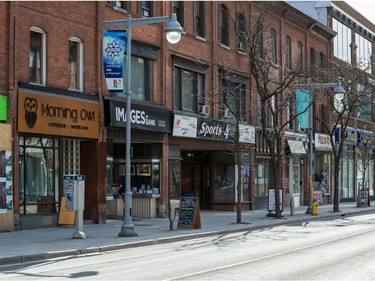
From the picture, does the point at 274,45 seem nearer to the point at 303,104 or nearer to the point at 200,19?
the point at 303,104

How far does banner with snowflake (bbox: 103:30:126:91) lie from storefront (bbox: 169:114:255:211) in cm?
1072

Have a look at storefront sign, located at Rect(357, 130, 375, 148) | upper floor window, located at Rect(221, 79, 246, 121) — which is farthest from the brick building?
storefront sign, located at Rect(357, 130, 375, 148)

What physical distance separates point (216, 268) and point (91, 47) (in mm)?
13100

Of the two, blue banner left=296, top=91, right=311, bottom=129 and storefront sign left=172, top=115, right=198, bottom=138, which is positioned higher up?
blue banner left=296, top=91, right=311, bottom=129

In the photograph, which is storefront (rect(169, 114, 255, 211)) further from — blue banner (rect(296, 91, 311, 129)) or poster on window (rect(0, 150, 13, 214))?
poster on window (rect(0, 150, 13, 214))

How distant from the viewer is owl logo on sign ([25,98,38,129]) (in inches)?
781

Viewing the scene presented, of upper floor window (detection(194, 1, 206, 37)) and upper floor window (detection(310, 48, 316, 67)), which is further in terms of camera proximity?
upper floor window (detection(310, 48, 316, 67))

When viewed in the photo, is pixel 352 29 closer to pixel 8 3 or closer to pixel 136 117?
pixel 136 117

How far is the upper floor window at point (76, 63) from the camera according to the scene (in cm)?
2228

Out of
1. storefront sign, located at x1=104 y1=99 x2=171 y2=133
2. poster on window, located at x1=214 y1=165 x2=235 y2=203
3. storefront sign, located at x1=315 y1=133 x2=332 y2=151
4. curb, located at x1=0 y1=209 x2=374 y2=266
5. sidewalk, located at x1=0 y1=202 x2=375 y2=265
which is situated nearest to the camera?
curb, located at x1=0 y1=209 x2=374 y2=266

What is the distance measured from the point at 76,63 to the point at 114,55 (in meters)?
3.36

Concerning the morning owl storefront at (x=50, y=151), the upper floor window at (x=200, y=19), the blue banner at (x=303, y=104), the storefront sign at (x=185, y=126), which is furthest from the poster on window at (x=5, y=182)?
the blue banner at (x=303, y=104)

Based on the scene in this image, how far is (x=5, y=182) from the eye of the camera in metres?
19.1

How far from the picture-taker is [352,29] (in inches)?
1984
